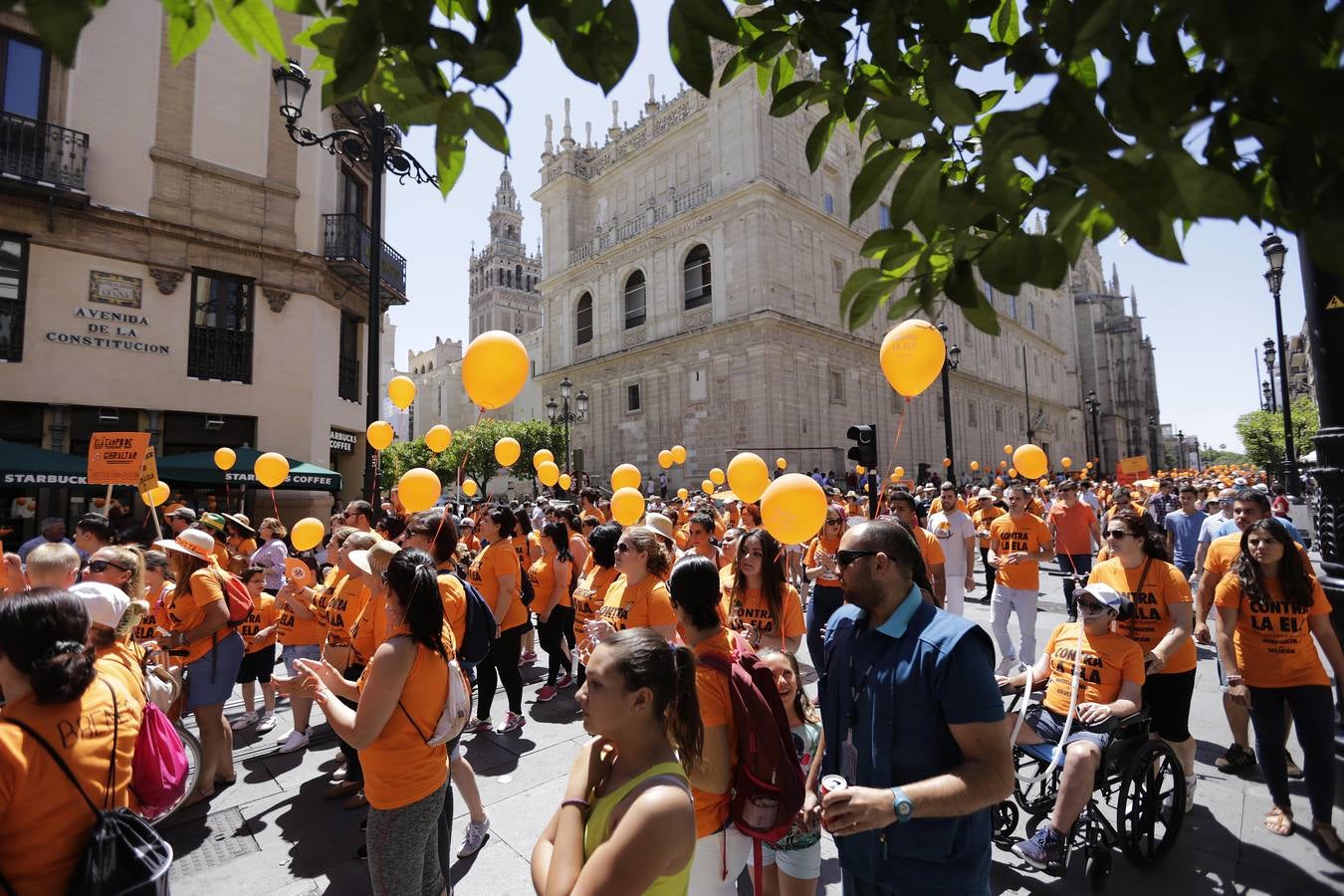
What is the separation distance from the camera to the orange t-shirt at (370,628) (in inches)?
159

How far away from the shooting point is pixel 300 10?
4.31 ft

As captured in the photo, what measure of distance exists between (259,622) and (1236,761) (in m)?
8.38

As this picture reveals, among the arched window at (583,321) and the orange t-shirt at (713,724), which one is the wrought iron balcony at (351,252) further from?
the arched window at (583,321)

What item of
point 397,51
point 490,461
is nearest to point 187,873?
point 397,51

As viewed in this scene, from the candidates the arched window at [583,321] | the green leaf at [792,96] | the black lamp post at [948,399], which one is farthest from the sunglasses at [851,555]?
the arched window at [583,321]

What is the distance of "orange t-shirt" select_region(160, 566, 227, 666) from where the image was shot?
4.80 m

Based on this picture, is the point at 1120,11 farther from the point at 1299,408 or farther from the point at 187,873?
the point at 1299,408

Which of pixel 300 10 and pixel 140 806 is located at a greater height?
pixel 300 10

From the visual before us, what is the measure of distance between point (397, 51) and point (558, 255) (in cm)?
4105

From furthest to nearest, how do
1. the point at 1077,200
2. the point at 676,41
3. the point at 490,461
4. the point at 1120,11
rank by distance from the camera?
the point at 490,461 → the point at 676,41 → the point at 1077,200 → the point at 1120,11

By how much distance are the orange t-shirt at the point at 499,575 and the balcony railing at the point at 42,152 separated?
47.7ft

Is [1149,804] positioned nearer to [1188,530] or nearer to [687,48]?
[687,48]

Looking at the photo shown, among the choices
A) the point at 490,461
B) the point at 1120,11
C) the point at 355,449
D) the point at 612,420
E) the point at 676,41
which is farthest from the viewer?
the point at 490,461

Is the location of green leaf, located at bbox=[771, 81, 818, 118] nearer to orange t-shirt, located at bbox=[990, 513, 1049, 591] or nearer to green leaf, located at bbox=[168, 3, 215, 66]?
green leaf, located at bbox=[168, 3, 215, 66]
